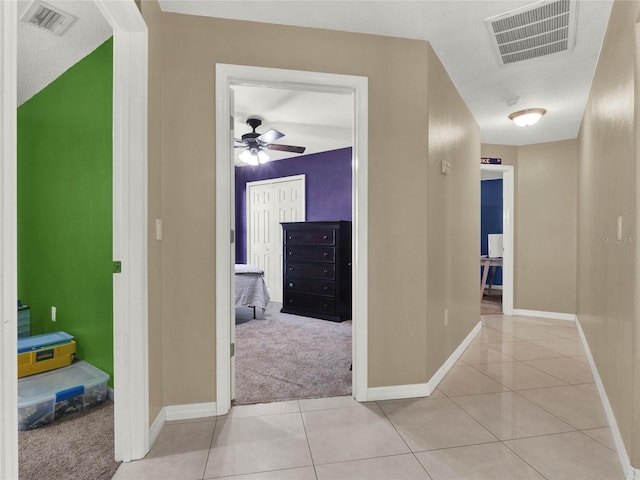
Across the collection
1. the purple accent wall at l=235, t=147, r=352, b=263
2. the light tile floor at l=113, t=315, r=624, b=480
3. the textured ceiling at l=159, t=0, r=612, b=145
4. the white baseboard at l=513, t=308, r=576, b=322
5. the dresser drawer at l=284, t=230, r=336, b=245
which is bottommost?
the light tile floor at l=113, t=315, r=624, b=480

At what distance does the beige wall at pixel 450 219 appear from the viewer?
8.39 ft

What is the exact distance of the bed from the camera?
15.5 ft

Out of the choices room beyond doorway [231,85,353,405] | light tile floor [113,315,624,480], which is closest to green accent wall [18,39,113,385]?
room beyond doorway [231,85,353,405]

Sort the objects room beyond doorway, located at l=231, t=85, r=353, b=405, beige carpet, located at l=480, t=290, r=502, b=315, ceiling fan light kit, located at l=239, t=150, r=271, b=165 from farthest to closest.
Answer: beige carpet, located at l=480, t=290, r=502, b=315
ceiling fan light kit, located at l=239, t=150, r=271, b=165
room beyond doorway, located at l=231, t=85, r=353, b=405

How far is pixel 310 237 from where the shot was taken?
502 centimetres

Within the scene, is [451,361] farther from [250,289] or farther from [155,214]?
[250,289]

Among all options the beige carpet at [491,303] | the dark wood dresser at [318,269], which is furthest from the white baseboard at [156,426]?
the beige carpet at [491,303]

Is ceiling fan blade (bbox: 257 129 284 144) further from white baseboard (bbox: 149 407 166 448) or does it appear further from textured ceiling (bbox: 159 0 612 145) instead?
white baseboard (bbox: 149 407 166 448)

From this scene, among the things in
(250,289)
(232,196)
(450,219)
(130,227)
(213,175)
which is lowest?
(250,289)

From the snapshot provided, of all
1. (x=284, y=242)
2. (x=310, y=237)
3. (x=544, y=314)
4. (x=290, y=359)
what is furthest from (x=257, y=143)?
(x=544, y=314)

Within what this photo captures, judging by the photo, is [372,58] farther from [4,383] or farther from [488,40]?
[4,383]

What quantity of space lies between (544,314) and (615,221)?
3.35 metres

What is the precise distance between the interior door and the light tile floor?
13.0ft

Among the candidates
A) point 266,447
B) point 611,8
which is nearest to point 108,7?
point 266,447
